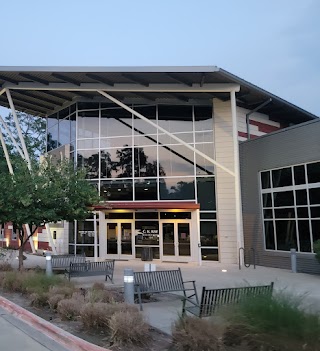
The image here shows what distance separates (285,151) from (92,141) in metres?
11.1

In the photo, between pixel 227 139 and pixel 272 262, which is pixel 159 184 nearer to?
pixel 227 139

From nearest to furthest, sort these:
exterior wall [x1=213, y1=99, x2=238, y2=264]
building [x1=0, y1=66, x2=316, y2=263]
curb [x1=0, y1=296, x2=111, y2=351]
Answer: curb [x1=0, y1=296, x2=111, y2=351] → building [x1=0, y1=66, x2=316, y2=263] → exterior wall [x1=213, y1=99, x2=238, y2=264]

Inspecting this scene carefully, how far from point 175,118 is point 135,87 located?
3118 millimetres

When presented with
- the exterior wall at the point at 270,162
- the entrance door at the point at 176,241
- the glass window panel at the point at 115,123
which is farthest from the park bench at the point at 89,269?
the glass window panel at the point at 115,123

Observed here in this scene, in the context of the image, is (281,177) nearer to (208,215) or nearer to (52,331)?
(208,215)

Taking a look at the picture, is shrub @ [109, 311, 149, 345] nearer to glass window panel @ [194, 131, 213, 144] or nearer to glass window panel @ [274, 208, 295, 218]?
glass window panel @ [274, 208, 295, 218]

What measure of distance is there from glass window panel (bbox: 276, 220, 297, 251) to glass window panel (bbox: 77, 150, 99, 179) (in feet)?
34.8

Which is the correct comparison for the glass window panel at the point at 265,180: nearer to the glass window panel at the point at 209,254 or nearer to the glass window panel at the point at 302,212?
the glass window panel at the point at 302,212

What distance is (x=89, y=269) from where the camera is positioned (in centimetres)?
1350

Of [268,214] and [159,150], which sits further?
[159,150]

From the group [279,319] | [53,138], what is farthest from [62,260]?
[53,138]

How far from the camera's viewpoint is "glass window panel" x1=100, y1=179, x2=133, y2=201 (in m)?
22.1

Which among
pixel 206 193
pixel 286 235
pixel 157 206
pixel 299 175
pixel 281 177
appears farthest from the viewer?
pixel 206 193

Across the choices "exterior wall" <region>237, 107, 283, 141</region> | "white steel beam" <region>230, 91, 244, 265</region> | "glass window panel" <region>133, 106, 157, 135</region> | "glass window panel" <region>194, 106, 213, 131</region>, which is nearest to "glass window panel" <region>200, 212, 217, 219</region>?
"white steel beam" <region>230, 91, 244, 265</region>
